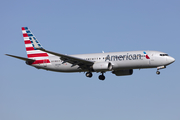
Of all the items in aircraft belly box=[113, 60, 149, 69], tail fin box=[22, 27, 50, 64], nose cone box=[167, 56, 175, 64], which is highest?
tail fin box=[22, 27, 50, 64]

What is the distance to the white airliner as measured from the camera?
Result: 160ft

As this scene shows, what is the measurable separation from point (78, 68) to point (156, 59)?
13.5m

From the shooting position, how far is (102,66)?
49312mm

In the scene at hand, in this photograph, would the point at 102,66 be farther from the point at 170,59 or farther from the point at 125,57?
the point at 170,59

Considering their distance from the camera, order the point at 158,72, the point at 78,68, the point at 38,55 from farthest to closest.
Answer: the point at 38,55, the point at 78,68, the point at 158,72

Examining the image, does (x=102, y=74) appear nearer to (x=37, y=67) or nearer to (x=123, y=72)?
(x=123, y=72)

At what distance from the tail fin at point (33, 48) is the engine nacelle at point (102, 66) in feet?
32.8

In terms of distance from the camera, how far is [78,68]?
2073 inches

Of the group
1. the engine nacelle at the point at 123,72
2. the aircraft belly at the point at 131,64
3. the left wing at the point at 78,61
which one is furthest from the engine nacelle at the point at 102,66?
the engine nacelle at the point at 123,72

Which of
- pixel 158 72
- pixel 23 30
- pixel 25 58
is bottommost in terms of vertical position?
pixel 158 72

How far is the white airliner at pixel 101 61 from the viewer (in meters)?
48.6

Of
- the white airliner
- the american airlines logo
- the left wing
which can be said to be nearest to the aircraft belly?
the white airliner

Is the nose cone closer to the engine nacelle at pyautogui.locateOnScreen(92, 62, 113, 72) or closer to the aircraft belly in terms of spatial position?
the aircraft belly

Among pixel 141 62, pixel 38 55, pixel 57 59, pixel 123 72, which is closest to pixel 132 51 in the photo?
pixel 141 62
